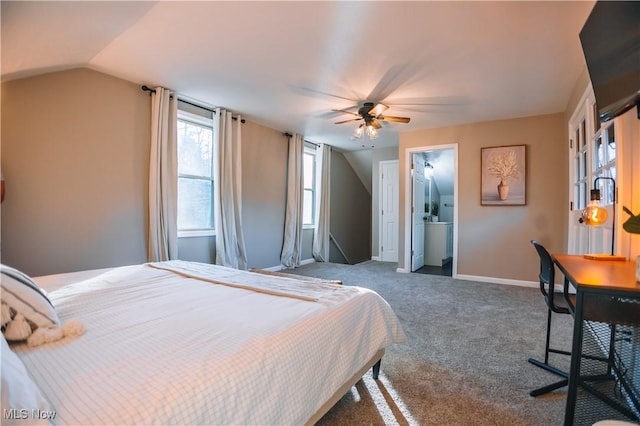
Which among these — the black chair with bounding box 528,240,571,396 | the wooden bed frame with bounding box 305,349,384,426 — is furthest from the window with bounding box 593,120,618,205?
the wooden bed frame with bounding box 305,349,384,426

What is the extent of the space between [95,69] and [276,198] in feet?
9.55

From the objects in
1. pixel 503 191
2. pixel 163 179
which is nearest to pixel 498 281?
pixel 503 191

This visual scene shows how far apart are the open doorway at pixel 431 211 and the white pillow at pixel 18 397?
4.85m

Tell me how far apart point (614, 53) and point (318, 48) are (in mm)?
1856

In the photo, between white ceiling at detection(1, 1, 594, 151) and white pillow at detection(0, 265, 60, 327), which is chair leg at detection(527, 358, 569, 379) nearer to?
white ceiling at detection(1, 1, 594, 151)

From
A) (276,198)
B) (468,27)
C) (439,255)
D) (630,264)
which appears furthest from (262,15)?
(439,255)

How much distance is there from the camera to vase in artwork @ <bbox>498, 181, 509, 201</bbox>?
4.35 metres

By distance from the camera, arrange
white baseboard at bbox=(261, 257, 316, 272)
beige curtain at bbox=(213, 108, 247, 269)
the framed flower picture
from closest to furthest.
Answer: beige curtain at bbox=(213, 108, 247, 269) → the framed flower picture → white baseboard at bbox=(261, 257, 316, 272)

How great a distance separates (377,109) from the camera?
3.43 metres

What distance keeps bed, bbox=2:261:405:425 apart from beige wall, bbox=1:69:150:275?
1128mm

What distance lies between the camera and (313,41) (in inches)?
93.8

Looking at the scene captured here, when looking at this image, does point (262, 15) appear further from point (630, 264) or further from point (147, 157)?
point (630, 264)
